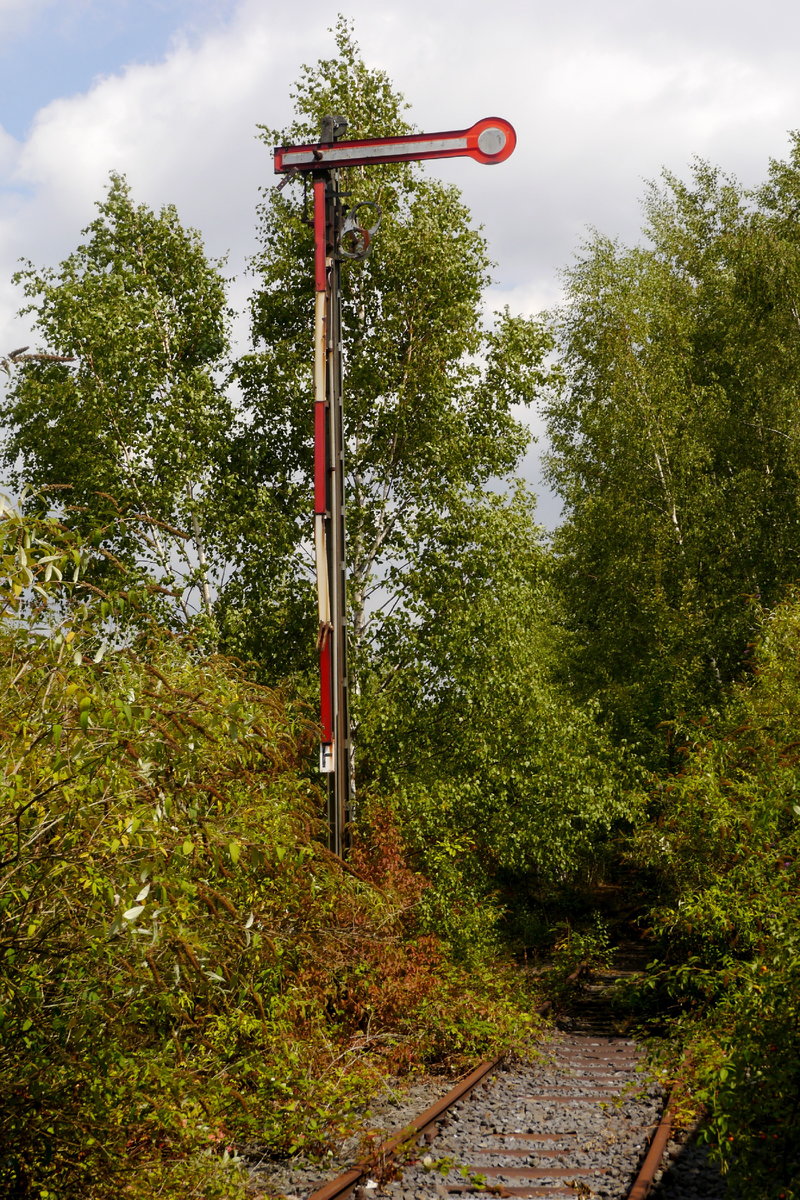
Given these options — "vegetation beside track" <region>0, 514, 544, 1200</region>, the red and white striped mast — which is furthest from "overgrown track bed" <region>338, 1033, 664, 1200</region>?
the red and white striped mast

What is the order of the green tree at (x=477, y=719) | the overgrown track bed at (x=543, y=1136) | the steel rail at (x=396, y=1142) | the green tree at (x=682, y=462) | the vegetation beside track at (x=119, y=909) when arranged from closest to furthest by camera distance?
the vegetation beside track at (x=119, y=909), the steel rail at (x=396, y=1142), the overgrown track bed at (x=543, y=1136), the green tree at (x=477, y=719), the green tree at (x=682, y=462)

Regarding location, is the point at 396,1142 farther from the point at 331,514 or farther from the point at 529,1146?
the point at 331,514

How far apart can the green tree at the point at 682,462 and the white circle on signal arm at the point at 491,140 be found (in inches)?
395

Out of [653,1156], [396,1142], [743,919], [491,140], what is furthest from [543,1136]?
[491,140]

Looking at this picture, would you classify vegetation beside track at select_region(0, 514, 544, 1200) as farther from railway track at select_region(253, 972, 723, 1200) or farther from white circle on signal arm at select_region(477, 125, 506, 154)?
white circle on signal arm at select_region(477, 125, 506, 154)

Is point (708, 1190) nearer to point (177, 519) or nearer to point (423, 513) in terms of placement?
point (423, 513)

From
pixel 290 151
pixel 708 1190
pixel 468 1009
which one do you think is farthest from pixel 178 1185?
pixel 290 151

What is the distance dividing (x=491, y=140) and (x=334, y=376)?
280 cm

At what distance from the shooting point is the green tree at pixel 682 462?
20.1m

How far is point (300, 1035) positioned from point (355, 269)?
1029 cm

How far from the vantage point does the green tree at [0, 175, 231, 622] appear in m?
14.6

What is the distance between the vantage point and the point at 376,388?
14961mm

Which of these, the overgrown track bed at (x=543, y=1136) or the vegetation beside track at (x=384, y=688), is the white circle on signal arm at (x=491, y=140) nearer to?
the vegetation beside track at (x=384, y=688)

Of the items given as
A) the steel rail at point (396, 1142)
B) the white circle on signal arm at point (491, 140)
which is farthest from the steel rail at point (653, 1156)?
the white circle on signal arm at point (491, 140)
